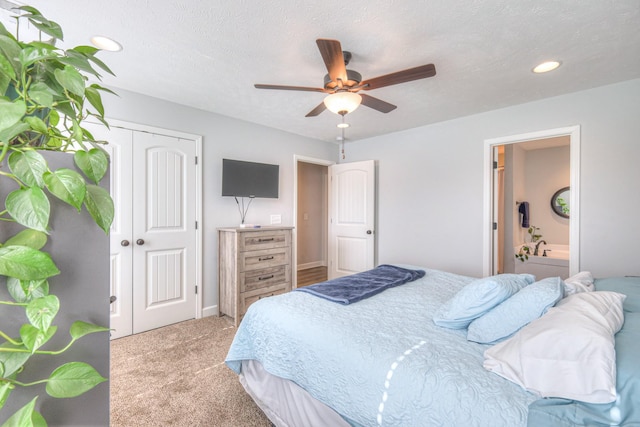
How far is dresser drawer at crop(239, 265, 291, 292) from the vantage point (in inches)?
125

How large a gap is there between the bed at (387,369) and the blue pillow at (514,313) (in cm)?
8

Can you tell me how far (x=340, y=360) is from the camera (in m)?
1.31

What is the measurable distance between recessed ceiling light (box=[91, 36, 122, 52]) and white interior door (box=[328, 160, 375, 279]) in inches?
124

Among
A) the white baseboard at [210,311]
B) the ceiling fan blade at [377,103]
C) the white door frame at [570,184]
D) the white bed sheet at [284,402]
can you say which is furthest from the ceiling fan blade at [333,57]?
the white baseboard at [210,311]

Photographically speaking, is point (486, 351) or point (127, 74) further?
point (127, 74)

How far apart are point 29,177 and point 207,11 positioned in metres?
1.61

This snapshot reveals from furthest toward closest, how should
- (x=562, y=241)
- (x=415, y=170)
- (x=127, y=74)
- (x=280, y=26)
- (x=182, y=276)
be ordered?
(x=562, y=241)
(x=415, y=170)
(x=182, y=276)
(x=127, y=74)
(x=280, y=26)

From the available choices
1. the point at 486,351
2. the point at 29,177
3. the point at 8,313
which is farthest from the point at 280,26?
the point at 486,351

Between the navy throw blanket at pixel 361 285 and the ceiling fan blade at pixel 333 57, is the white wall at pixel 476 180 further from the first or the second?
the ceiling fan blade at pixel 333 57

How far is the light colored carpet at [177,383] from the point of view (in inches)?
69.5

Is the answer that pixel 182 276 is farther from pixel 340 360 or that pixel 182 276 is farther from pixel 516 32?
pixel 516 32

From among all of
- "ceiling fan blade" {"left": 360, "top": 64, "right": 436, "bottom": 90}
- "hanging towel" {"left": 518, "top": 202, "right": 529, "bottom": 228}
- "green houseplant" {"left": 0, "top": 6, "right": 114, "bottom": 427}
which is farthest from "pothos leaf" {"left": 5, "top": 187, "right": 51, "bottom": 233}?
"hanging towel" {"left": 518, "top": 202, "right": 529, "bottom": 228}

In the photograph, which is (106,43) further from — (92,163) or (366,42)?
(92,163)

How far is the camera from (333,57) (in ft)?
5.80
